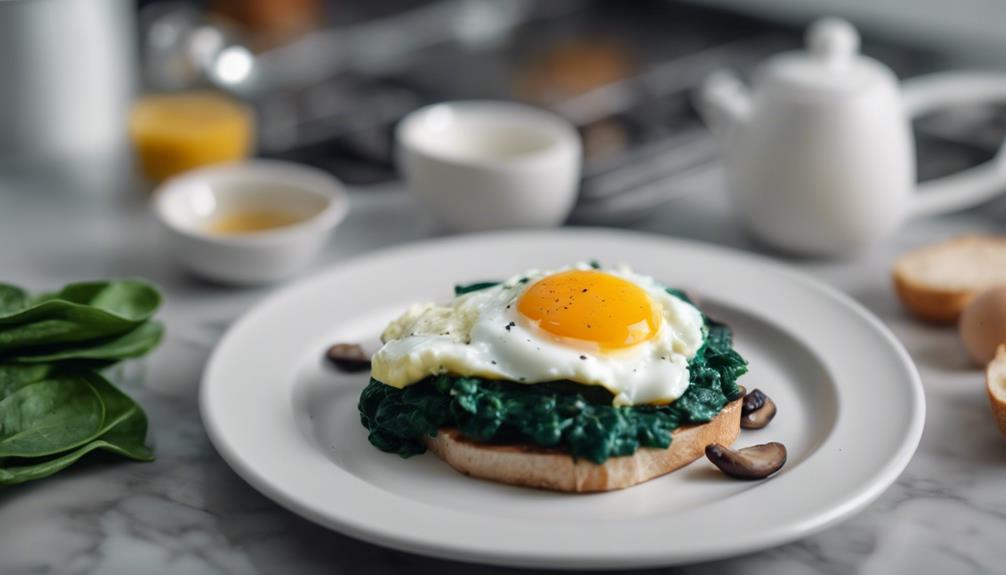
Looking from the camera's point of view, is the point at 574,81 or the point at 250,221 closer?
the point at 250,221

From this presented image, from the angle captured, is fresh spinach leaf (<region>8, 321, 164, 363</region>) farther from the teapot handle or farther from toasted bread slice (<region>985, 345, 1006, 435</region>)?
the teapot handle

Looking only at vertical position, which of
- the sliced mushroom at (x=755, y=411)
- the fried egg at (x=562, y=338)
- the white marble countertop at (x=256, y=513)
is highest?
the fried egg at (x=562, y=338)

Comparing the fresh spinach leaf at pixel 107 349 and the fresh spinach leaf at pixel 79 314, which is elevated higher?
the fresh spinach leaf at pixel 79 314

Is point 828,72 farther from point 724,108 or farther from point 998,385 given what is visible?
point 998,385

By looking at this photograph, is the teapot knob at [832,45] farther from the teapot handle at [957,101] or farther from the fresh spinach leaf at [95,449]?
the fresh spinach leaf at [95,449]

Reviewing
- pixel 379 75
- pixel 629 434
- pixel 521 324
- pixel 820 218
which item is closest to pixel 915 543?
pixel 629 434

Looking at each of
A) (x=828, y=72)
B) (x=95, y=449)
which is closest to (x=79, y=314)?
(x=95, y=449)

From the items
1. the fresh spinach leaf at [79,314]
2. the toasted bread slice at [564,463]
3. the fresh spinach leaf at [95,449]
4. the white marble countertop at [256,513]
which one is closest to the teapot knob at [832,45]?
the white marble countertop at [256,513]
